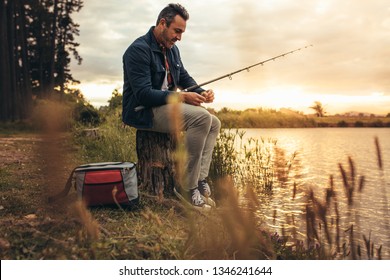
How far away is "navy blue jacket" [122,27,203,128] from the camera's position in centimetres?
343

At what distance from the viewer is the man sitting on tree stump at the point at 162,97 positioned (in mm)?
3467

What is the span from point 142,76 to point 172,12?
0.60 m

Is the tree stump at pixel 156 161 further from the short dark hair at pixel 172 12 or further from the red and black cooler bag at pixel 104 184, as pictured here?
the short dark hair at pixel 172 12

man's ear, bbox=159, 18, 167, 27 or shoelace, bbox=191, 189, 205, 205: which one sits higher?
man's ear, bbox=159, 18, 167, 27

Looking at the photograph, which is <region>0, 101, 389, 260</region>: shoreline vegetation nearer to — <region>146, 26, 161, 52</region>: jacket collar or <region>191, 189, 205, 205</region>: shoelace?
<region>191, 189, 205, 205</region>: shoelace

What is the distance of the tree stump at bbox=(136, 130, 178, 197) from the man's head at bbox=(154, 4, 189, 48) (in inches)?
33.1

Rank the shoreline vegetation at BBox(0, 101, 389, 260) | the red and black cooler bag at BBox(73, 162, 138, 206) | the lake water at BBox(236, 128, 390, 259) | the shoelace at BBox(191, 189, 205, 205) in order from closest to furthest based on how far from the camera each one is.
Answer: the shoreline vegetation at BBox(0, 101, 389, 260) < the lake water at BBox(236, 128, 390, 259) < the red and black cooler bag at BBox(73, 162, 138, 206) < the shoelace at BBox(191, 189, 205, 205)

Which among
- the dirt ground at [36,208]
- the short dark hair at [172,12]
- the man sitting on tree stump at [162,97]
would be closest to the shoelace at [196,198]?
the man sitting on tree stump at [162,97]

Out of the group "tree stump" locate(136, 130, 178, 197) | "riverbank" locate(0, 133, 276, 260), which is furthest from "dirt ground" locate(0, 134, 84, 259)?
"tree stump" locate(136, 130, 178, 197)

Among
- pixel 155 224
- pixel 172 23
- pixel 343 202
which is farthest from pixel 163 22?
pixel 343 202

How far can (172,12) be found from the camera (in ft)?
11.7

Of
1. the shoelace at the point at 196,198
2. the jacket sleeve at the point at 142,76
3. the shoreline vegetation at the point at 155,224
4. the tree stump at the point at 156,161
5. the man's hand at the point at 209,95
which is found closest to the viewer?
the shoreline vegetation at the point at 155,224
